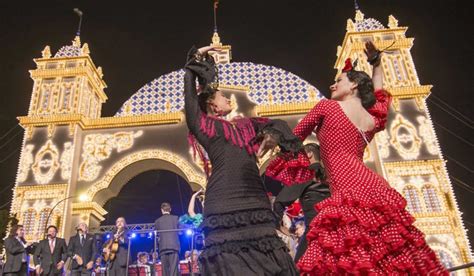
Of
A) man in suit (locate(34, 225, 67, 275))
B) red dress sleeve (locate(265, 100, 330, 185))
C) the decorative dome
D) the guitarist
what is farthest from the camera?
the decorative dome

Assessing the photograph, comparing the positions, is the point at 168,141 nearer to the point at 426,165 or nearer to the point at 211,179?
the point at 426,165

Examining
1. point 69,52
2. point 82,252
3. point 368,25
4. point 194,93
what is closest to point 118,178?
point 82,252

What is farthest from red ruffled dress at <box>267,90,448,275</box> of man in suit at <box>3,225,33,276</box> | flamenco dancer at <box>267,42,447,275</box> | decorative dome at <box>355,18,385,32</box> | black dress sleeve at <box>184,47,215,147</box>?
decorative dome at <box>355,18,385,32</box>

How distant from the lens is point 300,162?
3.27 m

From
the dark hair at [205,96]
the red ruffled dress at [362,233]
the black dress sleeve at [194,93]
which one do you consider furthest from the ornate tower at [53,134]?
the red ruffled dress at [362,233]

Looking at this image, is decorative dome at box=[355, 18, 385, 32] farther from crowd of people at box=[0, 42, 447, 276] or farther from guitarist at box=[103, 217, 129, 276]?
crowd of people at box=[0, 42, 447, 276]

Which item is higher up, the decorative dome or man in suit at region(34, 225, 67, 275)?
the decorative dome

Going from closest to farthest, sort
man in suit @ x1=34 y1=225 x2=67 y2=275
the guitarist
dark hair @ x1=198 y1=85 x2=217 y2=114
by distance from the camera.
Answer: dark hair @ x1=198 y1=85 x2=217 y2=114 < the guitarist < man in suit @ x1=34 y1=225 x2=67 y2=275

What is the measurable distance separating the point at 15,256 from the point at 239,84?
946 cm

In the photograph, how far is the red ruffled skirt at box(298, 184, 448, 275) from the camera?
2.48 m

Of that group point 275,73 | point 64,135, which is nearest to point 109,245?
point 64,135

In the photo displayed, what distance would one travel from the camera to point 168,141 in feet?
48.9

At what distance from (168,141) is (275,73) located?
4818 mm

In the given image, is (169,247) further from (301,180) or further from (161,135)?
(161,135)
